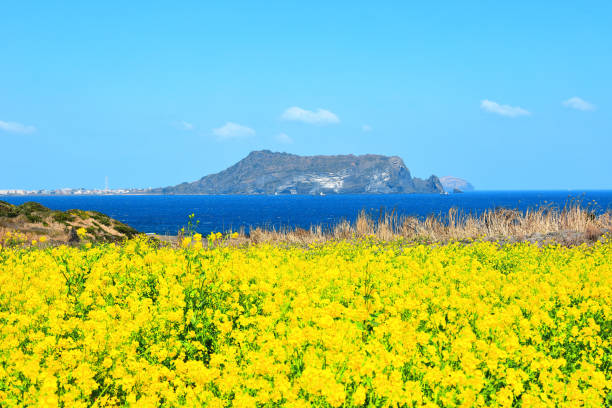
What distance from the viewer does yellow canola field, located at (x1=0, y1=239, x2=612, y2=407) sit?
3408 millimetres

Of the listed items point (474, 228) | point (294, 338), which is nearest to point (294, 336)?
point (294, 338)

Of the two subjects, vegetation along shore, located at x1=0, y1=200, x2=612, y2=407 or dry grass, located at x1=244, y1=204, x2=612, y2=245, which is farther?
dry grass, located at x1=244, y1=204, x2=612, y2=245

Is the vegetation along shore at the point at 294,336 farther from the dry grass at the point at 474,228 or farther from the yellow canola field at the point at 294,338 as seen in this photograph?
the dry grass at the point at 474,228

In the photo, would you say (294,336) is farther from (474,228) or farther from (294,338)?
(474,228)

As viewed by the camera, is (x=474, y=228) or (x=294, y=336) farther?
(x=474, y=228)

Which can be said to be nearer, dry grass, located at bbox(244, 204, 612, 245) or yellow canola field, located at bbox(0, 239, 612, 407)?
yellow canola field, located at bbox(0, 239, 612, 407)

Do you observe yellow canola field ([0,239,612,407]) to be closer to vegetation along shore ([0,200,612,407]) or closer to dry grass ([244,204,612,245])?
vegetation along shore ([0,200,612,407])

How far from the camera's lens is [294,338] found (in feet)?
12.8

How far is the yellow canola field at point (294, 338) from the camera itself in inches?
134

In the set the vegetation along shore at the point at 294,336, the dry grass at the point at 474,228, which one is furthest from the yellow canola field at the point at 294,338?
the dry grass at the point at 474,228

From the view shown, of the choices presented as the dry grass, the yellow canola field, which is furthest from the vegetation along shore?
the dry grass

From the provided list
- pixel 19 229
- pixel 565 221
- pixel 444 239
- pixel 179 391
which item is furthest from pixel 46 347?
pixel 565 221

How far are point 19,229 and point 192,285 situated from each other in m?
15.0

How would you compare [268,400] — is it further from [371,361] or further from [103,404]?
[103,404]
